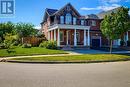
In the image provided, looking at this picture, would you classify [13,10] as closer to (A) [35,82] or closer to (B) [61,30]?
(B) [61,30]

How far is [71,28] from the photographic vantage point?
4438 centimetres

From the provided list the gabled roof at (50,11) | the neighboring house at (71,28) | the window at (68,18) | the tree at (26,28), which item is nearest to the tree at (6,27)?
the tree at (26,28)

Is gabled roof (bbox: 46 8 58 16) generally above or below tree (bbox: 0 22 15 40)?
above

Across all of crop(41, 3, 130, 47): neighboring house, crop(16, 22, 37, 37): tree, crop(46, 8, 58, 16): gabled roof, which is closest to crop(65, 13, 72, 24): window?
crop(41, 3, 130, 47): neighboring house

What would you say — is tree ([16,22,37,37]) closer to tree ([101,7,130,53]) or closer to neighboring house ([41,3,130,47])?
neighboring house ([41,3,130,47])

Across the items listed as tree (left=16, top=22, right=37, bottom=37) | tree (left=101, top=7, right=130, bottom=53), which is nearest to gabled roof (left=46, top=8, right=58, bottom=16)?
tree (left=16, top=22, right=37, bottom=37)

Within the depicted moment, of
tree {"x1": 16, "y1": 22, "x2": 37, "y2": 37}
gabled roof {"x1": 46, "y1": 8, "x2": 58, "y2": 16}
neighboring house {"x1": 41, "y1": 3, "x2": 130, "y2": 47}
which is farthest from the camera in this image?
tree {"x1": 16, "y1": 22, "x2": 37, "y2": 37}

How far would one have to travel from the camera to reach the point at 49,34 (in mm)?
50688

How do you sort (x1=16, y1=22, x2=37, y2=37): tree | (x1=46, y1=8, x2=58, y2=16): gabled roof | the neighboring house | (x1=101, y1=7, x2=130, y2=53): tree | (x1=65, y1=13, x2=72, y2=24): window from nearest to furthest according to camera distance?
(x1=101, y1=7, x2=130, y2=53): tree < the neighboring house < (x1=65, y1=13, x2=72, y2=24): window < (x1=46, y1=8, x2=58, y2=16): gabled roof < (x1=16, y1=22, x2=37, y2=37): tree

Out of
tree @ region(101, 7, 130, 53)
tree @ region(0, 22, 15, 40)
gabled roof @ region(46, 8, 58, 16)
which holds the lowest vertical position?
tree @ region(101, 7, 130, 53)

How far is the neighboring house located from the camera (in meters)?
44.9

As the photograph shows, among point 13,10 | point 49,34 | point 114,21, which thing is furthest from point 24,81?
point 49,34

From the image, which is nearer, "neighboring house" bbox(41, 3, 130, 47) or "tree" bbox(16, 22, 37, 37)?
"neighboring house" bbox(41, 3, 130, 47)

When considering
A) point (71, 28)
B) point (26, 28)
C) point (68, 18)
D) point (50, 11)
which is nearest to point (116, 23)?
point (71, 28)
